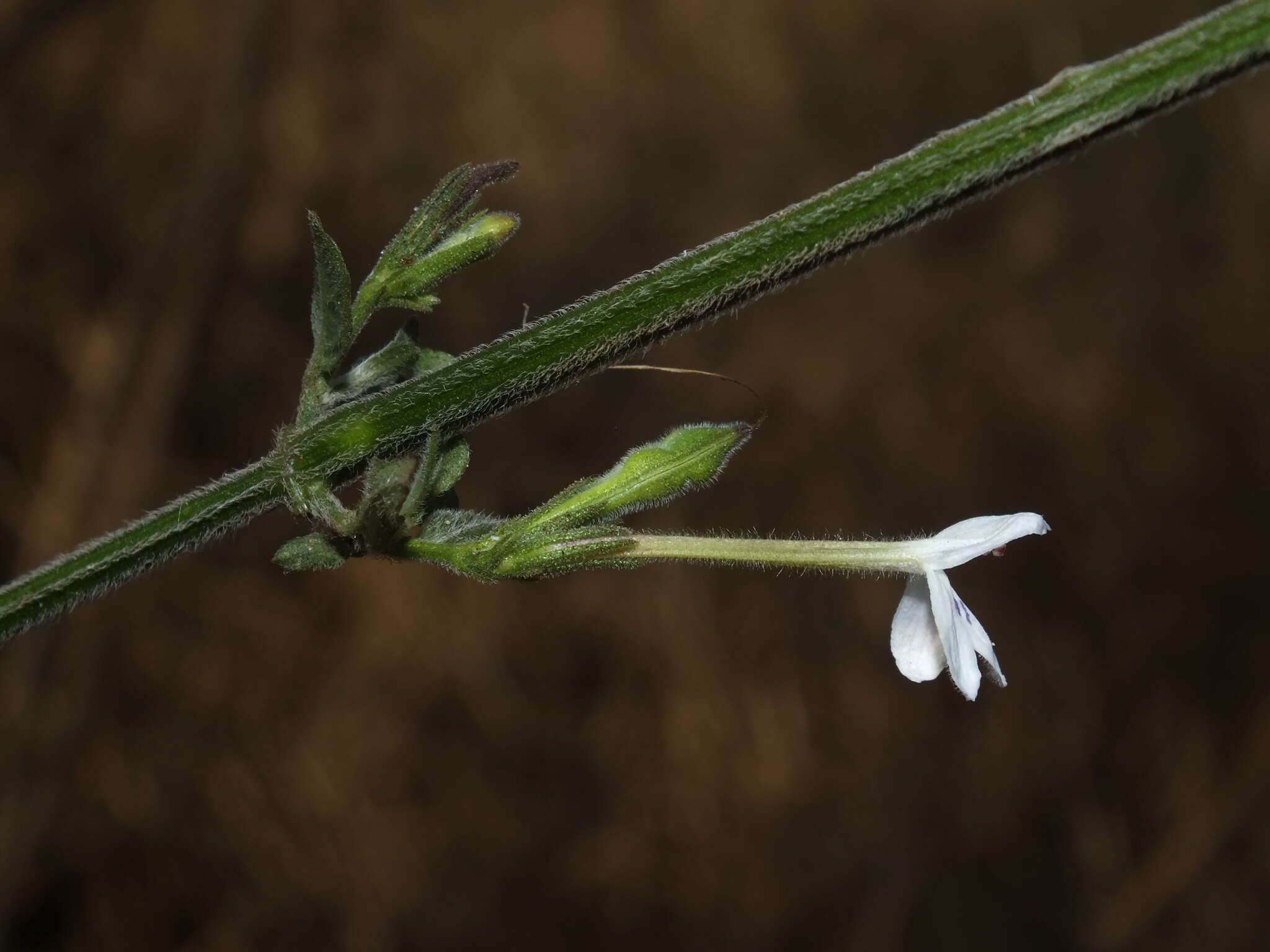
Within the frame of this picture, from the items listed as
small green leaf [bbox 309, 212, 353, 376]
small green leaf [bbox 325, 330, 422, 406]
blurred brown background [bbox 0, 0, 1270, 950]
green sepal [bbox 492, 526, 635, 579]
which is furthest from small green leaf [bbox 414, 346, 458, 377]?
blurred brown background [bbox 0, 0, 1270, 950]

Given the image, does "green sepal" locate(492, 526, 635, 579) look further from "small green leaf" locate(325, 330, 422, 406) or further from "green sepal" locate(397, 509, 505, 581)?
"small green leaf" locate(325, 330, 422, 406)

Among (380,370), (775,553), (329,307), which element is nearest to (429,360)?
(380,370)

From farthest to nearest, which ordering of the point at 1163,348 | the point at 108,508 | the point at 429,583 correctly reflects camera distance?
the point at 1163,348, the point at 429,583, the point at 108,508

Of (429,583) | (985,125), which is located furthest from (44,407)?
(985,125)

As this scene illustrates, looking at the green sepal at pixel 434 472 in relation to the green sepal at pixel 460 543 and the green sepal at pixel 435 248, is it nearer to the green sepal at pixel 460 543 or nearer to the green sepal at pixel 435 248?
the green sepal at pixel 460 543

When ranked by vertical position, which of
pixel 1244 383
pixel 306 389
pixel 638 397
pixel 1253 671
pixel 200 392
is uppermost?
pixel 200 392

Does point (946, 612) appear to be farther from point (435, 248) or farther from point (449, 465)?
point (435, 248)

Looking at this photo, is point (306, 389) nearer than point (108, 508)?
Yes

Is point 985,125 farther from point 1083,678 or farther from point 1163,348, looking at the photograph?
point 1163,348
